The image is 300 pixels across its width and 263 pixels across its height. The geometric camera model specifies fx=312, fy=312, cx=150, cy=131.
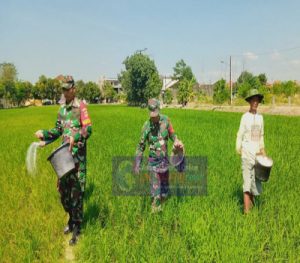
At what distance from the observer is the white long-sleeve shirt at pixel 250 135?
→ 377 centimetres

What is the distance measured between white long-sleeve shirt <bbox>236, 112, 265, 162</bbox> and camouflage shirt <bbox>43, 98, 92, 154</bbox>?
1.86m

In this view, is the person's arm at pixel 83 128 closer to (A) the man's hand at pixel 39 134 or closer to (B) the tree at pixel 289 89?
(A) the man's hand at pixel 39 134

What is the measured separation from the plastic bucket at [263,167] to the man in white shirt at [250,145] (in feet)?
0.31

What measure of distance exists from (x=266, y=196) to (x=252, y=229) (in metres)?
1.20

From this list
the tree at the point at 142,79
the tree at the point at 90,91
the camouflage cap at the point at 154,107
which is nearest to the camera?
the camouflage cap at the point at 154,107

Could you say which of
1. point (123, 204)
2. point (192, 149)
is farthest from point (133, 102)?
point (123, 204)

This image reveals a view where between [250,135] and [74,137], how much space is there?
2.09 meters

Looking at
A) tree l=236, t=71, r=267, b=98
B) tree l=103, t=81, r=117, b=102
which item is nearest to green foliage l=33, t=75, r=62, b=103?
tree l=103, t=81, r=117, b=102

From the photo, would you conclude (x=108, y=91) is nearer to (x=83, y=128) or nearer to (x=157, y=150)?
(x=157, y=150)

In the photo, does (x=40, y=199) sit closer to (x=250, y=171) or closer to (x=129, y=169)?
(x=129, y=169)

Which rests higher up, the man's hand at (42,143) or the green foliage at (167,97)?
the green foliage at (167,97)

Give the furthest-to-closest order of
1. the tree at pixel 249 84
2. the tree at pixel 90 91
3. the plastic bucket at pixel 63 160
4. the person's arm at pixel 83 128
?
1. the tree at pixel 90 91
2. the tree at pixel 249 84
3. the person's arm at pixel 83 128
4. the plastic bucket at pixel 63 160

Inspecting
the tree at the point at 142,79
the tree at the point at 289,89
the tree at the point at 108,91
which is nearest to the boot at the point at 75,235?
the tree at the point at 289,89

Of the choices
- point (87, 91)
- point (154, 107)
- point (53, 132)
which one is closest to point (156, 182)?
point (154, 107)
